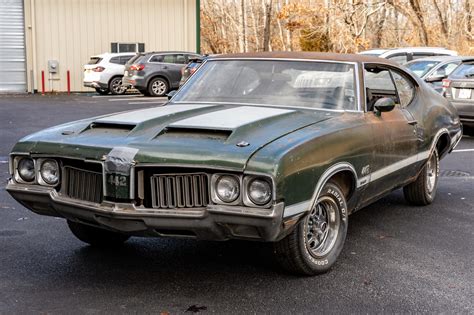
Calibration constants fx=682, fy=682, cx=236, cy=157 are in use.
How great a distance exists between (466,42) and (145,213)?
104 ft

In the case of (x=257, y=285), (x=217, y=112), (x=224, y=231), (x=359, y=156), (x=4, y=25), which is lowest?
(x=257, y=285)

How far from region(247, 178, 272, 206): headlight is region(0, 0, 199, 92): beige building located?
80.4 feet

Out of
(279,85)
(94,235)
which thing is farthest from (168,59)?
(94,235)

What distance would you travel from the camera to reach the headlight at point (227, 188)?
409 centimetres

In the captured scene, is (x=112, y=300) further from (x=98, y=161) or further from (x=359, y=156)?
(x=359, y=156)

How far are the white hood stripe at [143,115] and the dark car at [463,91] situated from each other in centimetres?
800

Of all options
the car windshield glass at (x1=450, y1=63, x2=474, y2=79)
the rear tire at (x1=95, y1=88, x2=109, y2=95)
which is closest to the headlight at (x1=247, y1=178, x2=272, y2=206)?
the car windshield glass at (x1=450, y1=63, x2=474, y2=79)

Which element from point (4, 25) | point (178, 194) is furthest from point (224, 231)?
point (4, 25)

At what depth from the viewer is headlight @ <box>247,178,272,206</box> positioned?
4.05 m

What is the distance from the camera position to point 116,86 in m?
25.3

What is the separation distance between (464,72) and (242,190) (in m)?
9.66

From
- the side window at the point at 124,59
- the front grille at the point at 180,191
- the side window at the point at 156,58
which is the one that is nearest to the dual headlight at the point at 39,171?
the front grille at the point at 180,191

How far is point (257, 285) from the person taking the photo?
4539mm

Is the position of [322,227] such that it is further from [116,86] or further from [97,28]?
[97,28]
